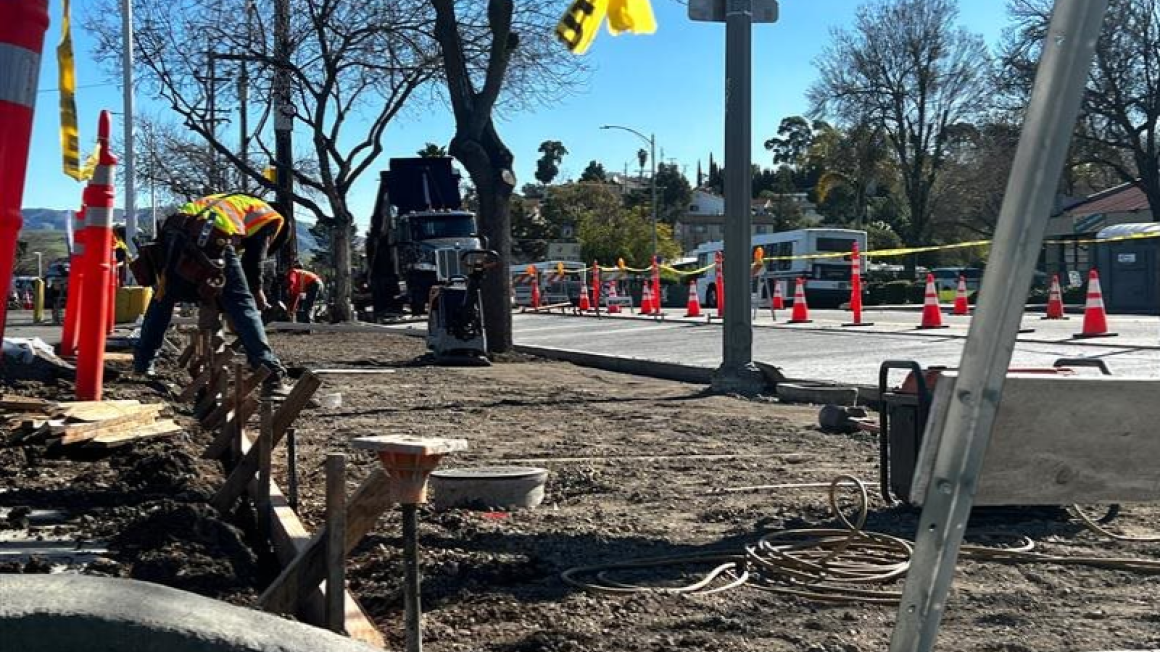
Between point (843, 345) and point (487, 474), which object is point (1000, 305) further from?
point (843, 345)

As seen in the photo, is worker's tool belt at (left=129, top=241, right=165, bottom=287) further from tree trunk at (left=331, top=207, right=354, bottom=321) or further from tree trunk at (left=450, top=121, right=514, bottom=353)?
tree trunk at (left=331, top=207, right=354, bottom=321)

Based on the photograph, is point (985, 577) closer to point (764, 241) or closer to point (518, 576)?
point (518, 576)

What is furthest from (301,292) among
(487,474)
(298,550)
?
(298,550)

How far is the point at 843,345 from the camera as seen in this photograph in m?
14.8

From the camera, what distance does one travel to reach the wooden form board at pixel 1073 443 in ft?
8.01

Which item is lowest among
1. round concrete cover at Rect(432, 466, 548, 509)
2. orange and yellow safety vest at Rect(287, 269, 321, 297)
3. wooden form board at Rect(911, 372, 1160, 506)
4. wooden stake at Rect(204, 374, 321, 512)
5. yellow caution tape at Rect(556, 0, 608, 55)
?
round concrete cover at Rect(432, 466, 548, 509)

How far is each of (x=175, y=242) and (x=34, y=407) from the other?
2908 millimetres

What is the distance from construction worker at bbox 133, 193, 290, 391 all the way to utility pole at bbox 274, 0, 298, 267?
53.2 ft

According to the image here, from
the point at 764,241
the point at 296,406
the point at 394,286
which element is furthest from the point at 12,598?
the point at 764,241

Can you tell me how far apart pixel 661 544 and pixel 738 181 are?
6811 millimetres

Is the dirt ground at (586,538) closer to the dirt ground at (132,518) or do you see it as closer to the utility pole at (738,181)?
the dirt ground at (132,518)

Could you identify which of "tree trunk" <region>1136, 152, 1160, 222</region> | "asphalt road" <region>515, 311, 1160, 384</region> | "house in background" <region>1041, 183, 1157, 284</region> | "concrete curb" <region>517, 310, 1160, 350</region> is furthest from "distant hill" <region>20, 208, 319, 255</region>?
"tree trunk" <region>1136, 152, 1160, 222</region>

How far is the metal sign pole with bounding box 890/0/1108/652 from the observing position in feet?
6.51

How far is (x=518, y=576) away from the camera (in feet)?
13.4
